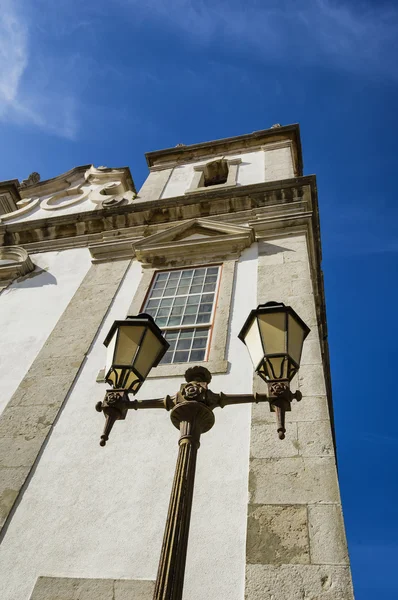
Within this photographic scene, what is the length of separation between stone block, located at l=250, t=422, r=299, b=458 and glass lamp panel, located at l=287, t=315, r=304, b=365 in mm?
1683

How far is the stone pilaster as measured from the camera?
3590 mm

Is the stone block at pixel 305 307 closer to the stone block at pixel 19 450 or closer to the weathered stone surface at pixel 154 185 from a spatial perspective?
the stone block at pixel 19 450

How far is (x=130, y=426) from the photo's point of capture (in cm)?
532

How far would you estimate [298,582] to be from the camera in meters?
3.58

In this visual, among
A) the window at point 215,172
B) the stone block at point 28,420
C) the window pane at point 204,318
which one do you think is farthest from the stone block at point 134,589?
the window at point 215,172

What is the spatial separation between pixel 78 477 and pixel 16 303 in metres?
4.39

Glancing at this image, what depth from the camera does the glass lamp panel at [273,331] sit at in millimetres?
3203

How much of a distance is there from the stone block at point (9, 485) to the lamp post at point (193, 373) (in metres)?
2.38

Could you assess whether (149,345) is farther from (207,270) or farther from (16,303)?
(16,303)

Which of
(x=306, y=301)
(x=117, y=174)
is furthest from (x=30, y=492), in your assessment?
(x=117, y=174)

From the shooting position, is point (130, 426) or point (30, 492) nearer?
point (30, 492)

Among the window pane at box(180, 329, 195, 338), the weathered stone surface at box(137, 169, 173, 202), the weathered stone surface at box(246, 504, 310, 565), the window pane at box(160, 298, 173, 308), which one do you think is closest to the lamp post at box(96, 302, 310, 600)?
the weathered stone surface at box(246, 504, 310, 565)

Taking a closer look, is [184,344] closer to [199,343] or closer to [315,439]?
[199,343]

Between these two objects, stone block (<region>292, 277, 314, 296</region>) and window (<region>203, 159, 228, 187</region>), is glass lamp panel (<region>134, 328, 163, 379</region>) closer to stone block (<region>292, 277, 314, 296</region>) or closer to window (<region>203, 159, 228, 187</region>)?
stone block (<region>292, 277, 314, 296</region>)
